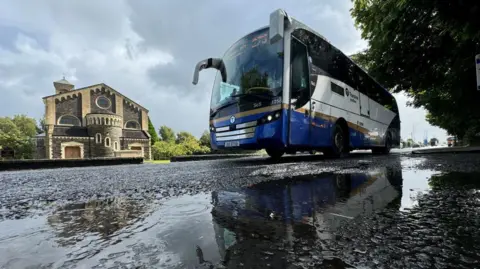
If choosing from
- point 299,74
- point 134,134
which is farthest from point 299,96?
point 134,134

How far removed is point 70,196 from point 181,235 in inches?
68.1

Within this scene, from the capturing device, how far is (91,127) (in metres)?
40.9

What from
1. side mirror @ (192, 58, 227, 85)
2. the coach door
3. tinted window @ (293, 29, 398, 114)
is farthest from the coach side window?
side mirror @ (192, 58, 227, 85)

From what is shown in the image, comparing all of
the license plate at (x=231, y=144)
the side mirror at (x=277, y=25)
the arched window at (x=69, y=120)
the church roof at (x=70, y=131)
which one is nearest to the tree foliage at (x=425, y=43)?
the side mirror at (x=277, y=25)

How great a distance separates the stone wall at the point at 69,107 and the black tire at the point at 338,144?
44698mm

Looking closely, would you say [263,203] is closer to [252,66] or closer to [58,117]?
[252,66]

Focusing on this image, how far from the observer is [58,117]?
135 ft

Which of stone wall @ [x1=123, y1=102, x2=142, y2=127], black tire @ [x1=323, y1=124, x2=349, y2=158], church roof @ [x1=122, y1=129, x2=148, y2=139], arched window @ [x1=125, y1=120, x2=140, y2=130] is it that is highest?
stone wall @ [x1=123, y1=102, x2=142, y2=127]

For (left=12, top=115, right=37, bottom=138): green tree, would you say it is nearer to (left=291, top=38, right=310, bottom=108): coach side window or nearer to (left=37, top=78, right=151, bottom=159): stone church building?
(left=37, top=78, right=151, bottom=159): stone church building

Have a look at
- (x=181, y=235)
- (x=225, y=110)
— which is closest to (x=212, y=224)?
(x=181, y=235)

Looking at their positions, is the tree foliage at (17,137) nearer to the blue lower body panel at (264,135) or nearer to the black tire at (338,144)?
the blue lower body panel at (264,135)

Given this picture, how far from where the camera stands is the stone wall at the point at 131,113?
47.1 m

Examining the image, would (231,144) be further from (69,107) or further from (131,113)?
(131,113)

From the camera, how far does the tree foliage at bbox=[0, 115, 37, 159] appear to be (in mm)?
49188
